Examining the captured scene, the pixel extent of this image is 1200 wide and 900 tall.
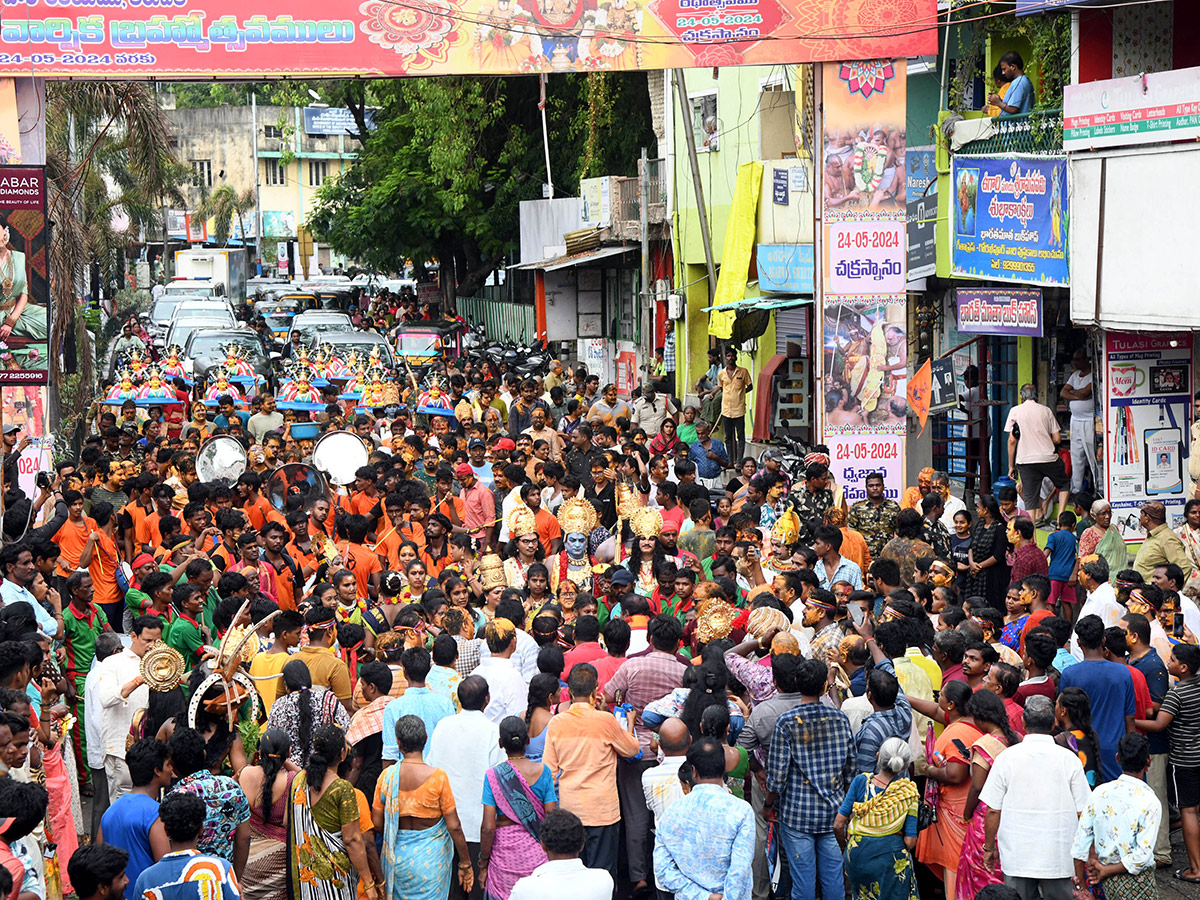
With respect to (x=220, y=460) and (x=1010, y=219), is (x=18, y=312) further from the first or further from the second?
(x=1010, y=219)

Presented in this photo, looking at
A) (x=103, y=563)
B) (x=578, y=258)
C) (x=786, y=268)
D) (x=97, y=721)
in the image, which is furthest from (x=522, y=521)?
(x=578, y=258)

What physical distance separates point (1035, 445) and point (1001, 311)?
5.48 feet

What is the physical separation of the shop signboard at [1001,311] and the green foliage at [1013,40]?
6.85ft

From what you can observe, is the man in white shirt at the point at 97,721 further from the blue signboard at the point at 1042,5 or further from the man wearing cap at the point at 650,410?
the man wearing cap at the point at 650,410

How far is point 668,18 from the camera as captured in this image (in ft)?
50.9

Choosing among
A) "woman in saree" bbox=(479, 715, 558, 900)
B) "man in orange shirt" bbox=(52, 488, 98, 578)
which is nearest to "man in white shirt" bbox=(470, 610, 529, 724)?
"woman in saree" bbox=(479, 715, 558, 900)

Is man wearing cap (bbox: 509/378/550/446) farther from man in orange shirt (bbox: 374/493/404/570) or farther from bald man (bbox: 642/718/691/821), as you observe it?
bald man (bbox: 642/718/691/821)

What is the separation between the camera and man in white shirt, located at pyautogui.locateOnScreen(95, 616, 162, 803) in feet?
28.1

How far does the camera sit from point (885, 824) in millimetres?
7430

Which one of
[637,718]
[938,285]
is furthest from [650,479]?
[938,285]

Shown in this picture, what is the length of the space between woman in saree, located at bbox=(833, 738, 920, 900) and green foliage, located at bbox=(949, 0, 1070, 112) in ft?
34.7

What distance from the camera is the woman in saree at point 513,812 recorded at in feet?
23.6

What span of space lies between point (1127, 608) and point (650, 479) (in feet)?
17.5

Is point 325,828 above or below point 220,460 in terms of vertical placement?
below
